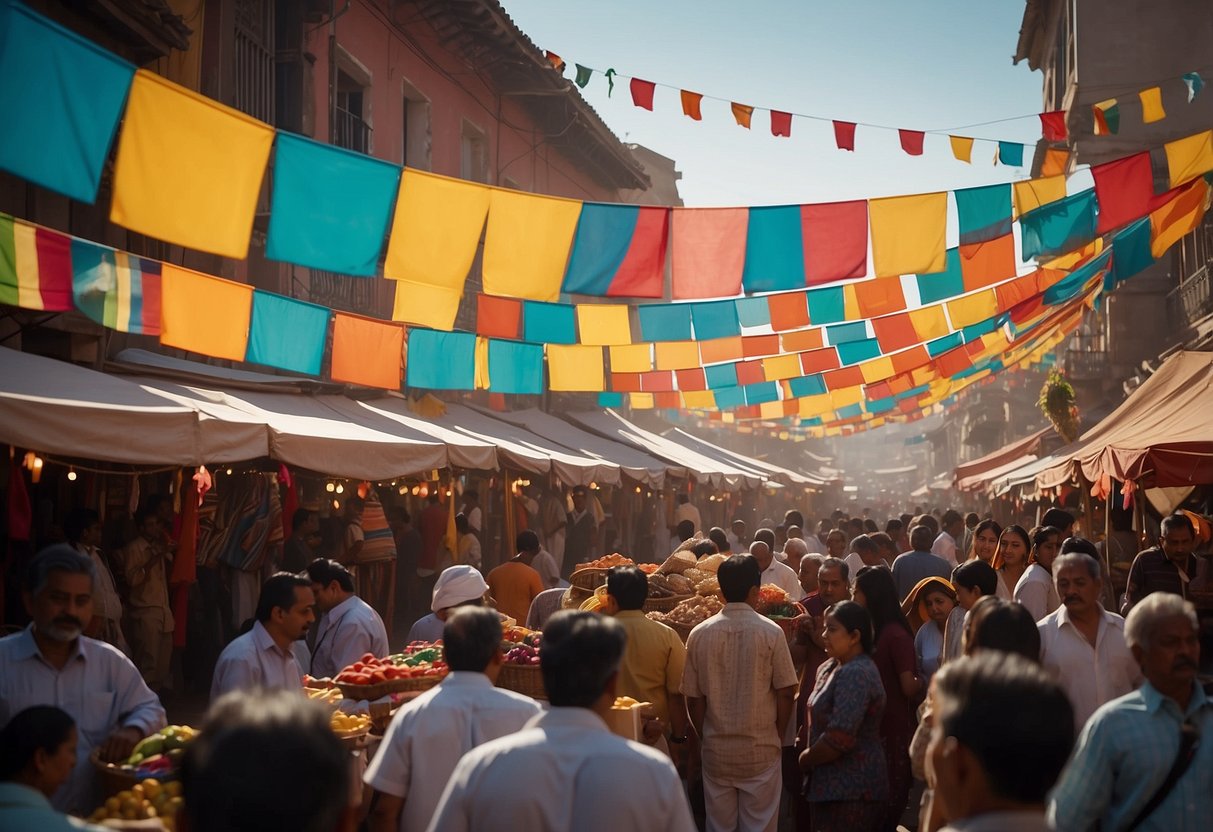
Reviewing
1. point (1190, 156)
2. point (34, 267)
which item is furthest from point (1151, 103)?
point (34, 267)

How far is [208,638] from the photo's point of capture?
1248 cm

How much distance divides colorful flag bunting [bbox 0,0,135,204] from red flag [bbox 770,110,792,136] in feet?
26.8

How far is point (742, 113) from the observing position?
1335 cm

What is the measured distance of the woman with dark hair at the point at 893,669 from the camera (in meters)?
5.96

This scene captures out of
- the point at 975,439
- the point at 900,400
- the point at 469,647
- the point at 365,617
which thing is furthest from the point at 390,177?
the point at 975,439

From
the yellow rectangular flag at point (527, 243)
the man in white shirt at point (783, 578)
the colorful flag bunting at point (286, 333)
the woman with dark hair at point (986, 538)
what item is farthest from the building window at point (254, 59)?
the woman with dark hair at point (986, 538)

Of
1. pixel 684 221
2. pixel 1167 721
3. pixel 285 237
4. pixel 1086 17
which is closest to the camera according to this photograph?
pixel 1167 721

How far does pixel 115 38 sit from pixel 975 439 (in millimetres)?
57767

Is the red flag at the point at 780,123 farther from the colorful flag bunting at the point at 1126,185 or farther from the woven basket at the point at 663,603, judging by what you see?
the woven basket at the point at 663,603

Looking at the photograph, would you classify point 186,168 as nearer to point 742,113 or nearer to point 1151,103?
point 742,113

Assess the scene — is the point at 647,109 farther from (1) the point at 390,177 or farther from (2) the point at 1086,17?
(2) the point at 1086,17

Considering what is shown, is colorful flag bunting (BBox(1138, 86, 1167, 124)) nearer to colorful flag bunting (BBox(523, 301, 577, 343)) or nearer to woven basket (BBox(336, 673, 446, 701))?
colorful flag bunting (BBox(523, 301, 577, 343))

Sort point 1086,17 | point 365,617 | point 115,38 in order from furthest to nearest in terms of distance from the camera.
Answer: point 1086,17
point 115,38
point 365,617

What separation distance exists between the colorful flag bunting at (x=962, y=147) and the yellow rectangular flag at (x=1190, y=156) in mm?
2753
